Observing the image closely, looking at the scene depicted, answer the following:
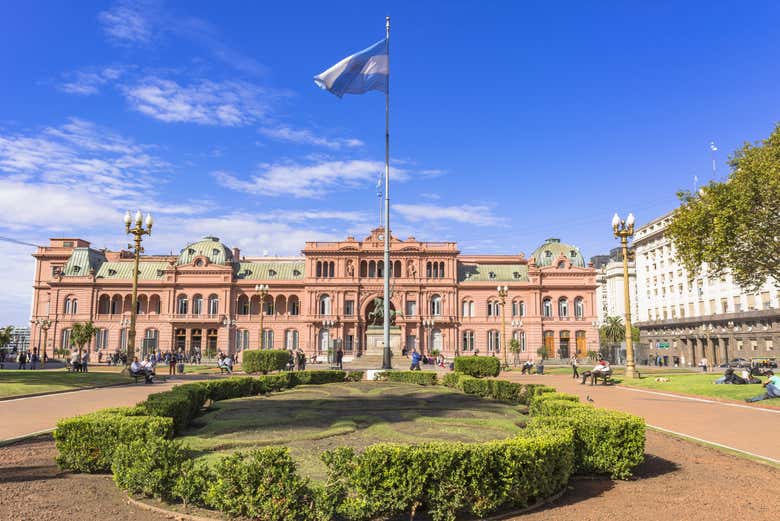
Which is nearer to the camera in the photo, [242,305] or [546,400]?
[546,400]

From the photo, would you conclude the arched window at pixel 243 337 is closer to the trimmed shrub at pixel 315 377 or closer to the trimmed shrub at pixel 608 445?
the trimmed shrub at pixel 315 377

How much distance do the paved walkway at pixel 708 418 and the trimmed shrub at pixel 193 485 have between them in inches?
411

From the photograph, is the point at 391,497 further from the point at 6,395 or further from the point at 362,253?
the point at 362,253

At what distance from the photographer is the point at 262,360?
36.4 metres

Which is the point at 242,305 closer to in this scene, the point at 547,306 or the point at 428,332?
the point at 428,332

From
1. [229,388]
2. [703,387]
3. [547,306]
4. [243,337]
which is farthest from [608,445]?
[243,337]

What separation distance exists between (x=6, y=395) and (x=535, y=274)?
65119 mm

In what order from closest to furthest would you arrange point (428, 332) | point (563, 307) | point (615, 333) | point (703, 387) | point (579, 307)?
point (703, 387), point (428, 332), point (579, 307), point (563, 307), point (615, 333)

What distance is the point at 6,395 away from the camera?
20984mm

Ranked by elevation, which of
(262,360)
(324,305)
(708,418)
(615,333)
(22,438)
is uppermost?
(324,305)

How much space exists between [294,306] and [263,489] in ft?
234

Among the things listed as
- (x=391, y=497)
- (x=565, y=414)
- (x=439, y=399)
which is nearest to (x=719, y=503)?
(x=565, y=414)

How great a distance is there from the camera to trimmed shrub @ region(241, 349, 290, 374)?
120 feet

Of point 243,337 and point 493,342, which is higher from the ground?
point 243,337
